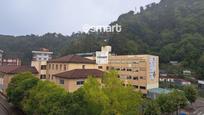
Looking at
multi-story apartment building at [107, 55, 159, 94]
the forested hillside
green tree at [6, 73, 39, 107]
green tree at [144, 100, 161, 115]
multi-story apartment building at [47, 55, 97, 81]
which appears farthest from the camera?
the forested hillside

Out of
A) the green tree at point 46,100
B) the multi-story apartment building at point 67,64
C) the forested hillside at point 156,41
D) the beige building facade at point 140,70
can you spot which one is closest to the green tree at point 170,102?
the green tree at point 46,100

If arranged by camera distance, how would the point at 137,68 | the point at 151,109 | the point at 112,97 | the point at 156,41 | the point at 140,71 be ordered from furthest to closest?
the point at 156,41, the point at 137,68, the point at 140,71, the point at 151,109, the point at 112,97

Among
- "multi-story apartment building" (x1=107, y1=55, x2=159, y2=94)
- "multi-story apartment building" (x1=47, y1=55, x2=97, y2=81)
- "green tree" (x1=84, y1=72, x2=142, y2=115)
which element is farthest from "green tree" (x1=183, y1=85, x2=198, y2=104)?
"green tree" (x1=84, y1=72, x2=142, y2=115)

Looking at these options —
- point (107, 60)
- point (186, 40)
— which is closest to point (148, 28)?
point (186, 40)

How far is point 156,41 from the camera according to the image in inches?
3162

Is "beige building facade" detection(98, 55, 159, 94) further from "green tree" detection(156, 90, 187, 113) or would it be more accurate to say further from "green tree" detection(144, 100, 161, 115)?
"green tree" detection(144, 100, 161, 115)

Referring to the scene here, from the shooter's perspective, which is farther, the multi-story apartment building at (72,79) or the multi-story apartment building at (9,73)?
the multi-story apartment building at (9,73)

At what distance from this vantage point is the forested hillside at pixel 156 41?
220 feet

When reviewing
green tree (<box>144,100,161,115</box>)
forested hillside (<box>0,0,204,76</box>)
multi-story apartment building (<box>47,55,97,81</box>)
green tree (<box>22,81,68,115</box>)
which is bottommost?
green tree (<box>144,100,161,115</box>)

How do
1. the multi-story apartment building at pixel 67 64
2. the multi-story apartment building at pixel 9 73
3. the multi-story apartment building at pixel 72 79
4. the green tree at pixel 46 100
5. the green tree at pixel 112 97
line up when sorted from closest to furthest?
the green tree at pixel 112 97, the green tree at pixel 46 100, the multi-story apartment building at pixel 72 79, the multi-story apartment building at pixel 67 64, the multi-story apartment building at pixel 9 73

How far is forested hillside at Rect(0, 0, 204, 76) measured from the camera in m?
67.2

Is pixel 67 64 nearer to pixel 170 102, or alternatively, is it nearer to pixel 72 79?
pixel 72 79

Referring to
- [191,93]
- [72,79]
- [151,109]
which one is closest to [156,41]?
[191,93]

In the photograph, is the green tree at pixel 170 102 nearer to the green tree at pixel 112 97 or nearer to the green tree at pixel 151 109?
the green tree at pixel 151 109
